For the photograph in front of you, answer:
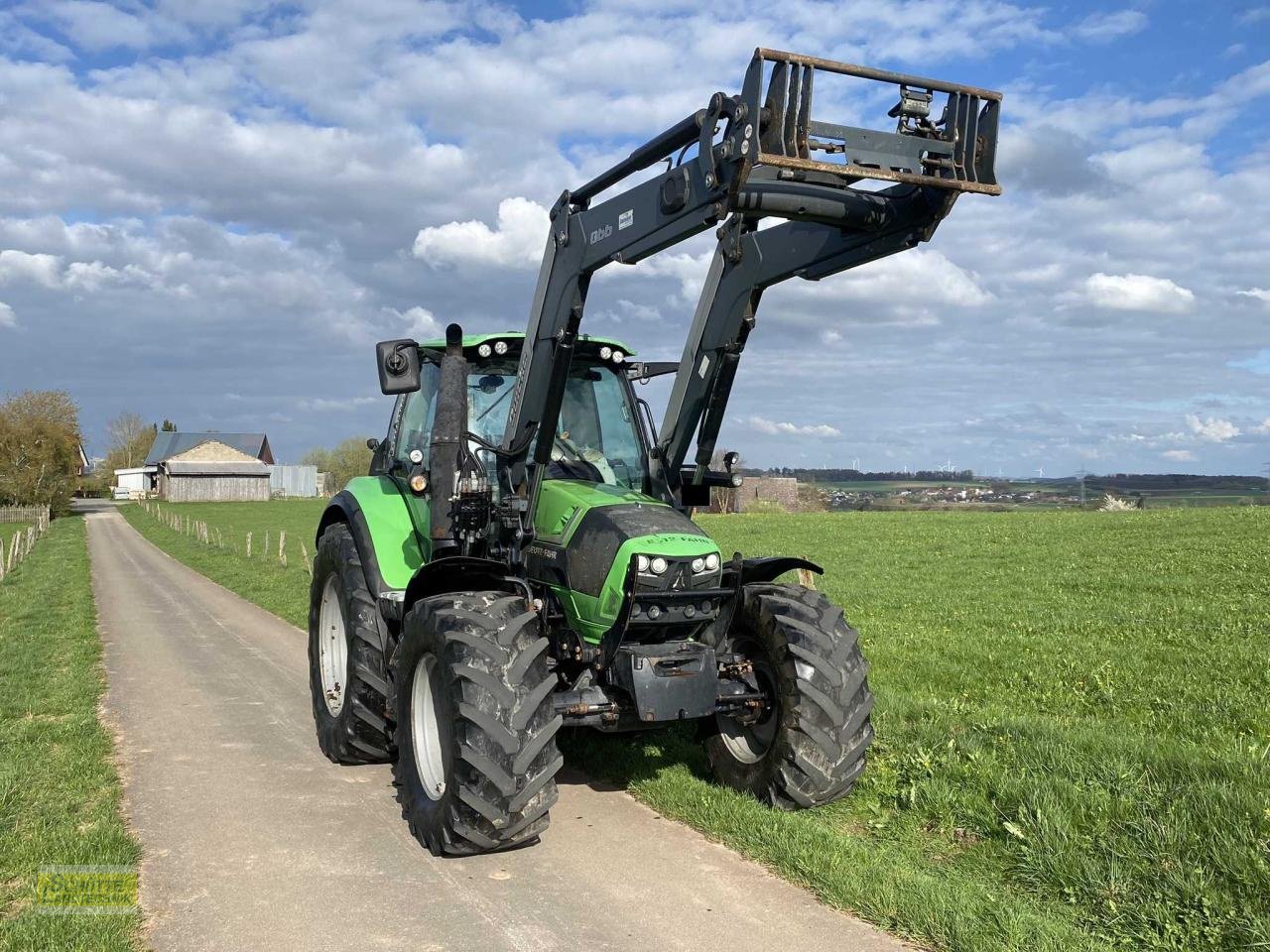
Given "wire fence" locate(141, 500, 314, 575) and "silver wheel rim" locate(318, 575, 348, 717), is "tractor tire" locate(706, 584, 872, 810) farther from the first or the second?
"wire fence" locate(141, 500, 314, 575)

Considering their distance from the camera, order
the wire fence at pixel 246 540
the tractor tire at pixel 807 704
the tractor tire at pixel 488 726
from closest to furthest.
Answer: the tractor tire at pixel 488 726 → the tractor tire at pixel 807 704 → the wire fence at pixel 246 540

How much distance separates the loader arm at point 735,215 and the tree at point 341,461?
7790 centimetres

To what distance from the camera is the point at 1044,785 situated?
5.54 meters

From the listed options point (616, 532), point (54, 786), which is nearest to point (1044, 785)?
point (616, 532)

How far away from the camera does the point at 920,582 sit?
18.3m

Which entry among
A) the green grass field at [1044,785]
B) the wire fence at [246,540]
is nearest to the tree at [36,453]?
the wire fence at [246,540]

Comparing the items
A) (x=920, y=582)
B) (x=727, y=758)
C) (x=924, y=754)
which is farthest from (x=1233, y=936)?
(x=920, y=582)

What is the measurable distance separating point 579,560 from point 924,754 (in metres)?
2.54

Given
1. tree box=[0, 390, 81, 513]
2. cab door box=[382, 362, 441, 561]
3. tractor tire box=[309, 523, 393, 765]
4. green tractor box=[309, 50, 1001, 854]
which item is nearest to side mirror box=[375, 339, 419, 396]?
green tractor box=[309, 50, 1001, 854]

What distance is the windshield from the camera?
6512mm

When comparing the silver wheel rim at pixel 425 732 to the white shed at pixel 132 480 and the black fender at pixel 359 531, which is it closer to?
the black fender at pixel 359 531

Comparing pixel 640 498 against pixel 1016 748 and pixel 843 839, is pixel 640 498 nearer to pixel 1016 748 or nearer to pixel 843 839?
pixel 843 839

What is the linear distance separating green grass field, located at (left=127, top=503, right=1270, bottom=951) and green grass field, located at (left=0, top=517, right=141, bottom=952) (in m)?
2.86

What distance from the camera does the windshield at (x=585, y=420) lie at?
6.51 meters
